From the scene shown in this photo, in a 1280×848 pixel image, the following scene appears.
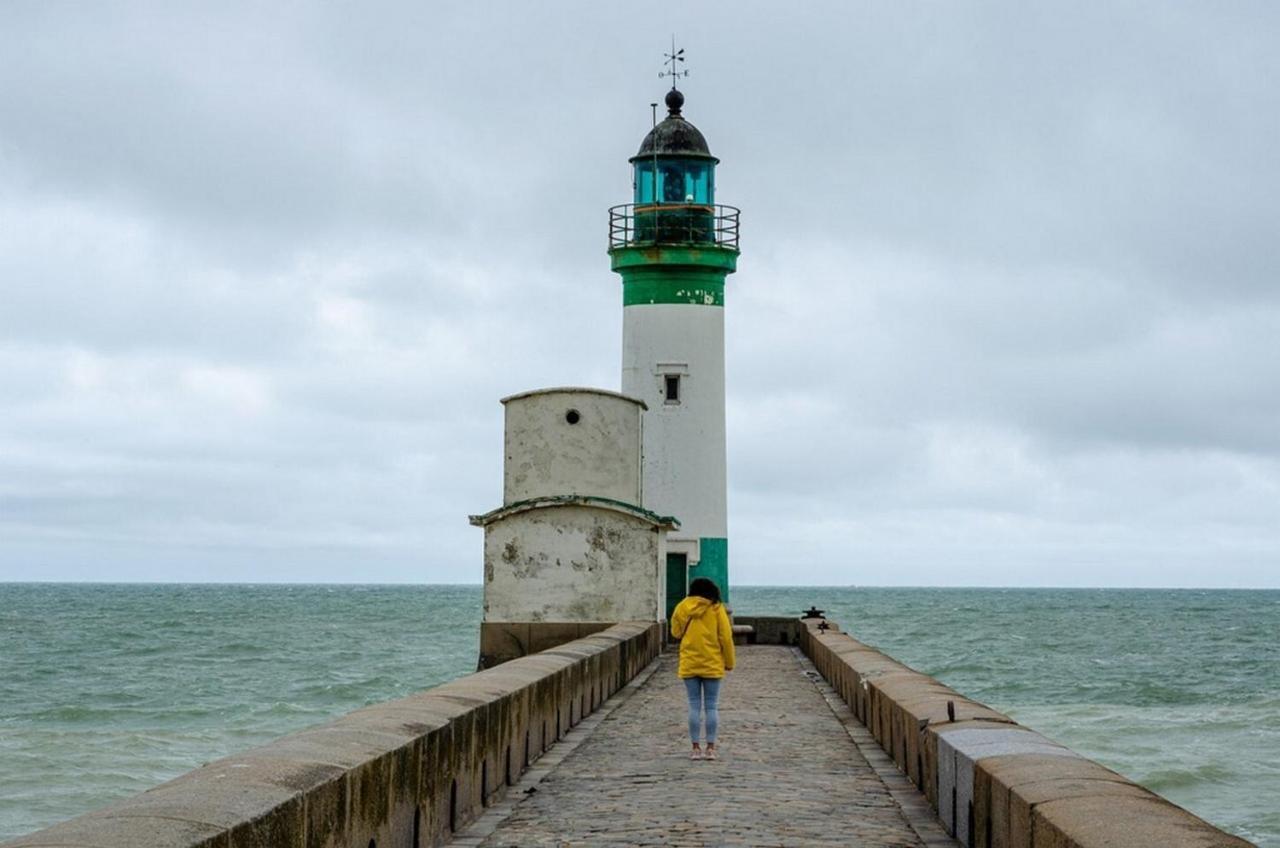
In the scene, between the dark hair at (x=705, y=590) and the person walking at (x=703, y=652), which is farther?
the dark hair at (x=705, y=590)

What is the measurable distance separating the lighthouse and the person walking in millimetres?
15903

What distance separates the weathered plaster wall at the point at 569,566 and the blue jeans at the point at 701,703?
12.5 m

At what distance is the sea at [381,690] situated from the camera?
24.2 meters

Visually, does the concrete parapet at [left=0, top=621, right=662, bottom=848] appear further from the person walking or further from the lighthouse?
the lighthouse

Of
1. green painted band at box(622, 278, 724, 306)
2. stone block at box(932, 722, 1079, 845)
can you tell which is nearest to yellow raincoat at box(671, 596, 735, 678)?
stone block at box(932, 722, 1079, 845)

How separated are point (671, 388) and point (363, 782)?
72.1 feet

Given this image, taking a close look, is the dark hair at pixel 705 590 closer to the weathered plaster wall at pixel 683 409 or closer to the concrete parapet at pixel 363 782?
the concrete parapet at pixel 363 782

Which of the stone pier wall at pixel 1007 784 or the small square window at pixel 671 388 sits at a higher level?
the small square window at pixel 671 388

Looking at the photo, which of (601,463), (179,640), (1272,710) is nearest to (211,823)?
(601,463)

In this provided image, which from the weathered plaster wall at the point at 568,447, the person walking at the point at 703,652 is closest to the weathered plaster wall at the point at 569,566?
the weathered plaster wall at the point at 568,447

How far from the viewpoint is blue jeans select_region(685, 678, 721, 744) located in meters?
12.1

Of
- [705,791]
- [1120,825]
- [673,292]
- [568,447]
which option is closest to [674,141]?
[673,292]

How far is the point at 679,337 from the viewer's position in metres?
29.2

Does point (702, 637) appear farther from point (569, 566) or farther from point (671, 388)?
point (671, 388)
